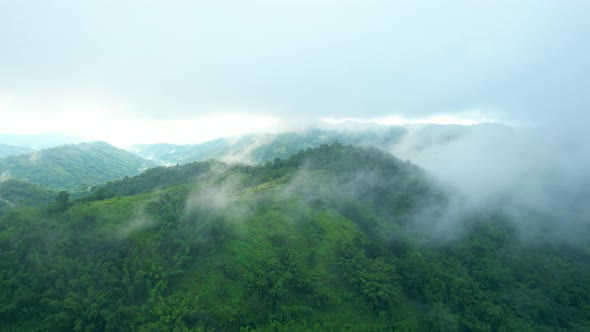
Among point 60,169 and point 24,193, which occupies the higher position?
point 24,193

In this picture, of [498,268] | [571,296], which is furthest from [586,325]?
[498,268]

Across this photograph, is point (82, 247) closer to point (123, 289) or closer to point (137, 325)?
point (123, 289)

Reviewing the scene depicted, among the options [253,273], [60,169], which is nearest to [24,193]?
[253,273]

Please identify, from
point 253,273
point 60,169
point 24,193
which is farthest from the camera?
point 60,169

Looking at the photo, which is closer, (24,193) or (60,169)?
→ (24,193)

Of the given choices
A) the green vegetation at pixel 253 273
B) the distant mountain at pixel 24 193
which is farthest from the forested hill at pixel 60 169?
the green vegetation at pixel 253 273

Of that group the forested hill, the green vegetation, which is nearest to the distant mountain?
the forested hill

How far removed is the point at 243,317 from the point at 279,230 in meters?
→ 16.4

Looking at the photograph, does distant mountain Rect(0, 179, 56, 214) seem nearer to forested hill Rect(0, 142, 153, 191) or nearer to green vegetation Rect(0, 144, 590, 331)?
forested hill Rect(0, 142, 153, 191)

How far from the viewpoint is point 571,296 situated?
36344 mm

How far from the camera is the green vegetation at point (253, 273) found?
64.4 ft

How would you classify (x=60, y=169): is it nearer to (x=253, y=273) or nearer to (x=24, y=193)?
(x=24, y=193)

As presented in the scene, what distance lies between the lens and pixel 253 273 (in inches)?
1069

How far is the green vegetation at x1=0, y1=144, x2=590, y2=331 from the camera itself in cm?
1964
